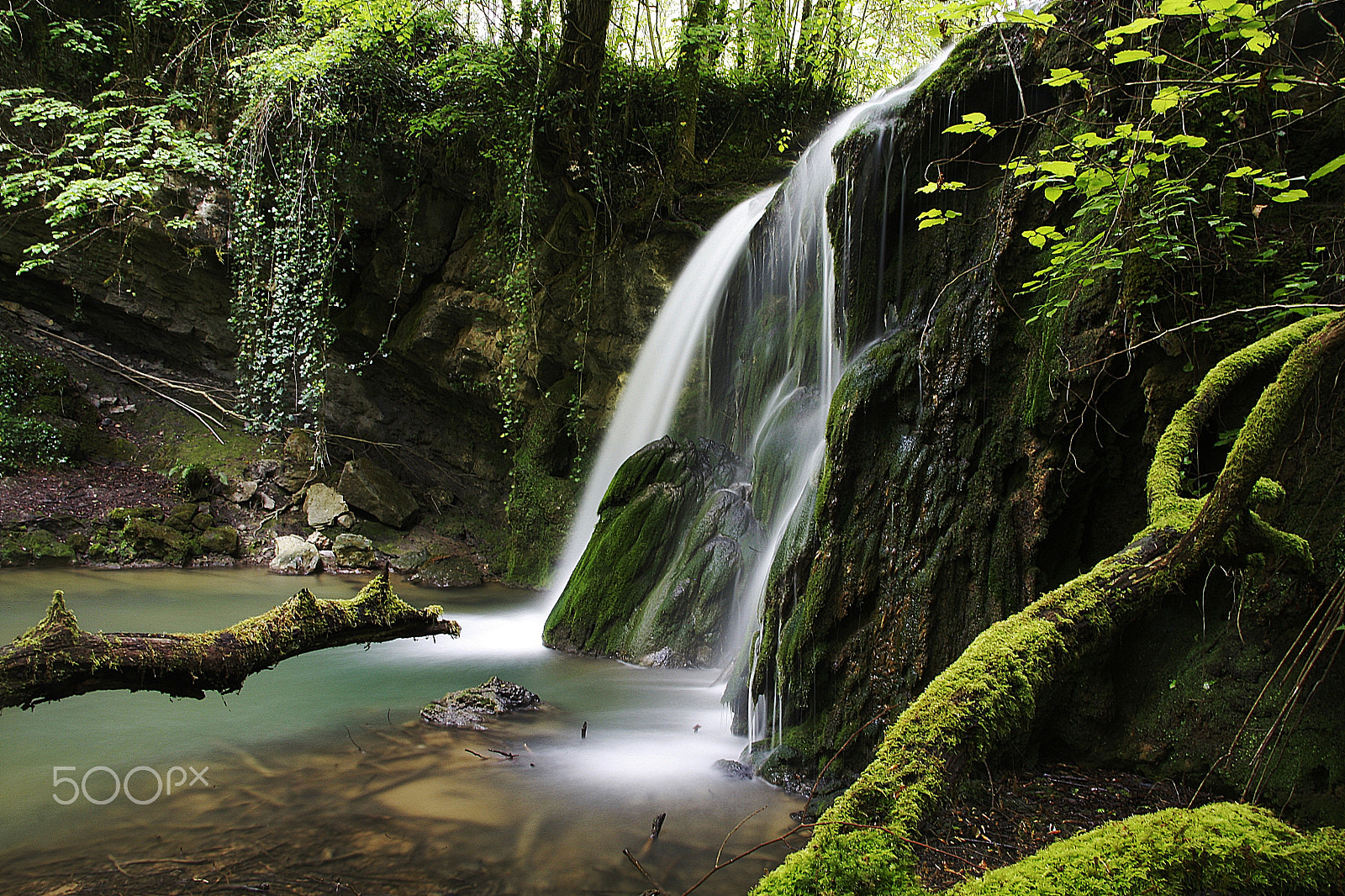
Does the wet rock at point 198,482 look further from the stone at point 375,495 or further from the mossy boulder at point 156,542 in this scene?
the stone at point 375,495

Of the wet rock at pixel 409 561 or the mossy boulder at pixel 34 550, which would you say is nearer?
the mossy boulder at pixel 34 550

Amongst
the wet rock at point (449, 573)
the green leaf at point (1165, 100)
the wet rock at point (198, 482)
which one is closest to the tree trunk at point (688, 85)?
the wet rock at point (449, 573)

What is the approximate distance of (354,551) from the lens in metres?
10.1

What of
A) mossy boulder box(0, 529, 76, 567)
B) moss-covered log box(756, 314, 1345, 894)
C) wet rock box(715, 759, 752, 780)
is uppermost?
moss-covered log box(756, 314, 1345, 894)

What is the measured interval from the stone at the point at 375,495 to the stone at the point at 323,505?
5.7 inches

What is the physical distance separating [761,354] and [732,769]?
4.68 meters

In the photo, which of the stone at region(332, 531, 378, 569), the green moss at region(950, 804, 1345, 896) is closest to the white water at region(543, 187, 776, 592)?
the stone at region(332, 531, 378, 569)

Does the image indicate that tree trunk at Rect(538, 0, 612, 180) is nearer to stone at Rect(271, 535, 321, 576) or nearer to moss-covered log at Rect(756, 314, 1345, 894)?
stone at Rect(271, 535, 321, 576)

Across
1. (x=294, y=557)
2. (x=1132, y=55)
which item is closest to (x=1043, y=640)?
(x=1132, y=55)

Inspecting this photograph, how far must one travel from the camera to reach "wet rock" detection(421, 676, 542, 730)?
4.64 metres

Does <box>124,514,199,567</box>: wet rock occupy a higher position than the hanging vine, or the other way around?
the hanging vine

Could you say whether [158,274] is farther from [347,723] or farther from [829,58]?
[829,58]

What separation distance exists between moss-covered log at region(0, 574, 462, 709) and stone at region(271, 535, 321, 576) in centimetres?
689

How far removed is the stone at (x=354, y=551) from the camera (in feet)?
32.8
